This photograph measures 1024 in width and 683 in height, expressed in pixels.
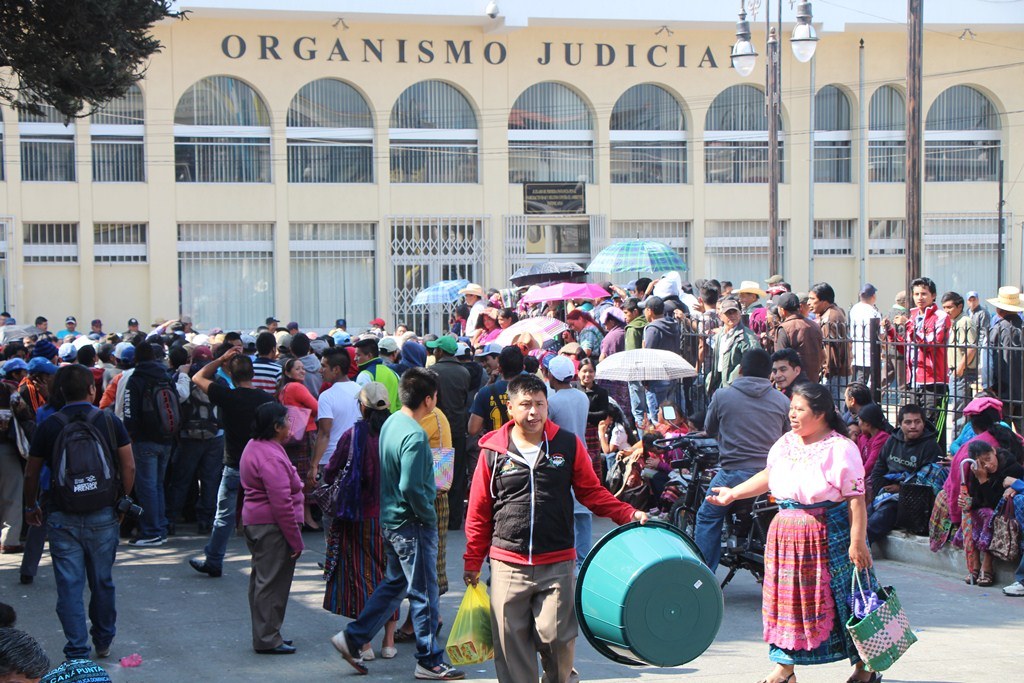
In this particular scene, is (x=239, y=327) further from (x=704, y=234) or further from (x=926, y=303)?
(x=926, y=303)

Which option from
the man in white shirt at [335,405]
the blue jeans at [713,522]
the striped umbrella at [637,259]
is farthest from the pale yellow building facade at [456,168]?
the blue jeans at [713,522]

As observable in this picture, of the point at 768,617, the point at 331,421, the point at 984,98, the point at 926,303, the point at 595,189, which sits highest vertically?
the point at 984,98

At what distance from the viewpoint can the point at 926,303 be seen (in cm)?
1368

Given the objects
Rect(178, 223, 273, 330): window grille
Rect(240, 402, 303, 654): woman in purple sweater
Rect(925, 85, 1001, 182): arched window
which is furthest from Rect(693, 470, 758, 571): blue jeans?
Rect(925, 85, 1001, 182): arched window

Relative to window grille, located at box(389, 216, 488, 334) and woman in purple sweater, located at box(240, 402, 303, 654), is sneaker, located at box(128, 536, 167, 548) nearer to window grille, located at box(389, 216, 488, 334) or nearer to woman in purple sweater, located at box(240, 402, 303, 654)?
woman in purple sweater, located at box(240, 402, 303, 654)

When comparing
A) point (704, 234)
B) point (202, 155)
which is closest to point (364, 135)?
point (202, 155)

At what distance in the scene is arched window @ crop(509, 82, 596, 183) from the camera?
101ft

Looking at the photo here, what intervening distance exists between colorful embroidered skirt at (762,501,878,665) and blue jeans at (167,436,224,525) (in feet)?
21.9

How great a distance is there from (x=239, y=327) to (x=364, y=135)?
5.45m

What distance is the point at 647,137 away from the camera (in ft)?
104

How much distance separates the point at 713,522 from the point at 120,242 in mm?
22845

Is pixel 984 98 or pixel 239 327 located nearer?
pixel 239 327

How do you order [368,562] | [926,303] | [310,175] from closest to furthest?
[368,562] → [926,303] → [310,175]

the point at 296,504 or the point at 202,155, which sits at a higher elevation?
the point at 202,155
